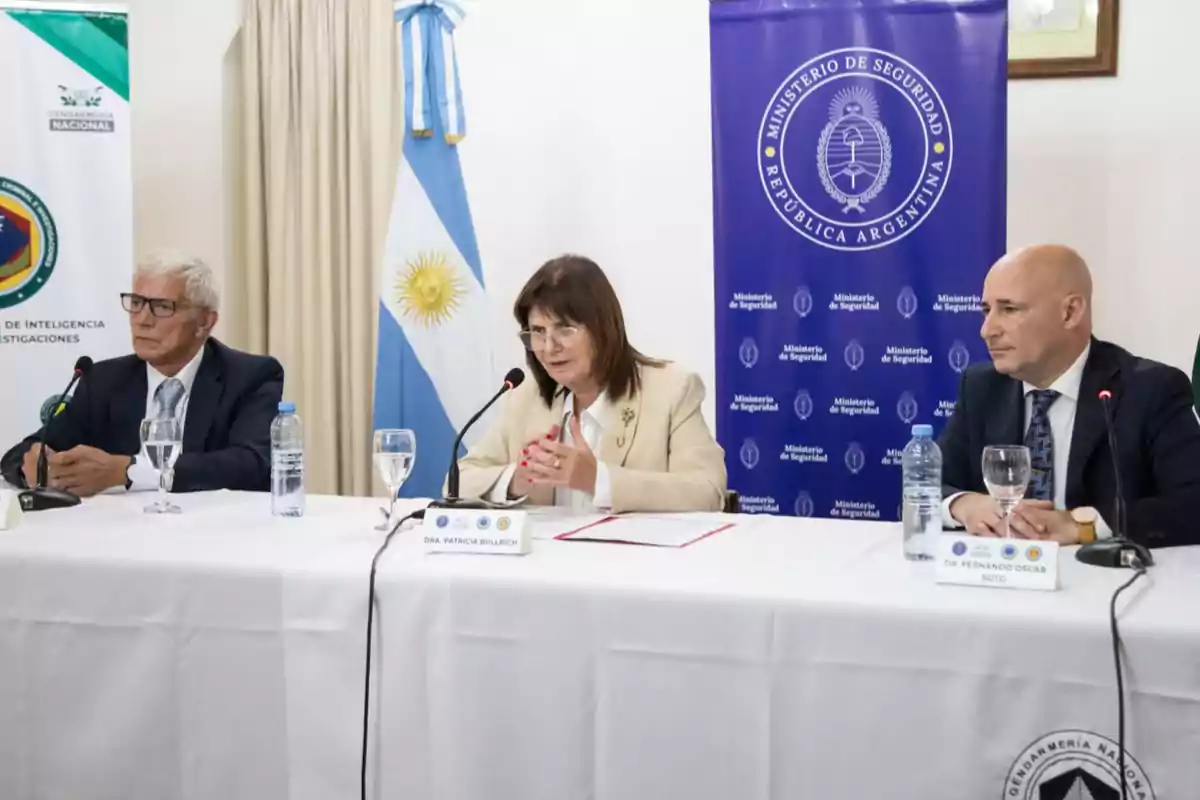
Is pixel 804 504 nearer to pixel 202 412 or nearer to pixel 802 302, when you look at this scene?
pixel 802 302

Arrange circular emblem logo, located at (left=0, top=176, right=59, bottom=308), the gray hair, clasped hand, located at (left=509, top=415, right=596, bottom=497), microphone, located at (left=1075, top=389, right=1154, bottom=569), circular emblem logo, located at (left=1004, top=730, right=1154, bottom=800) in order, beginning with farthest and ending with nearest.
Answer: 1. circular emblem logo, located at (left=0, top=176, right=59, bottom=308)
2. the gray hair
3. clasped hand, located at (left=509, top=415, right=596, bottom=497)
4. microphone, located at (left=1075, top=389, right=1154, bottom=569)
5. circular emblem logo, located at (left=1004, top=730, right=1154, bottom=800)

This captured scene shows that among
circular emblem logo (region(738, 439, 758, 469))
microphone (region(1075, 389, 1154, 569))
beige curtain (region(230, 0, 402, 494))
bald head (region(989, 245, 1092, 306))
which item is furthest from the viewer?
beige curtain (region(230, 0, 402, 494))

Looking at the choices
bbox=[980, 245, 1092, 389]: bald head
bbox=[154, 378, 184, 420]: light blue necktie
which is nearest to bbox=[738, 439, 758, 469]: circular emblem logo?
bbox=[980, 245, 1092, 389]: bald head

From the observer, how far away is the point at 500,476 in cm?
257

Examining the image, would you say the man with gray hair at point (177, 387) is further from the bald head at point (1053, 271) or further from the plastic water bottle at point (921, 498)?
the bald head at point (1053, 271)

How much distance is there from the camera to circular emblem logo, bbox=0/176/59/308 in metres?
3.90

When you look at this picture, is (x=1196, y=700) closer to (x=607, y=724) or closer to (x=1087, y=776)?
(x=1087, y=776)

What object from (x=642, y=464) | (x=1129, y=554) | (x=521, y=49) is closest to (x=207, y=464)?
(x=642, y=464)

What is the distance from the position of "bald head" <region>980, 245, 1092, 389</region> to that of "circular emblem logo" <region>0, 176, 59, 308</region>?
10.1 ft

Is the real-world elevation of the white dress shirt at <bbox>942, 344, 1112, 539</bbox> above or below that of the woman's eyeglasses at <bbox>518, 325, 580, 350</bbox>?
below

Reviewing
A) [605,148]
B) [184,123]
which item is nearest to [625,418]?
[605,148]

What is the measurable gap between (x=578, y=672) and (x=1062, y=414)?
4.17ft

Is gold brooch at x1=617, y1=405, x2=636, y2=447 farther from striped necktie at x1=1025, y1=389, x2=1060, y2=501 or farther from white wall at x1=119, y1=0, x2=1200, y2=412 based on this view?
white wall at x1=119, y1=0, x2=1200, y2=412

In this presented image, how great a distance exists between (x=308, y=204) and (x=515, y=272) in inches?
33.0
